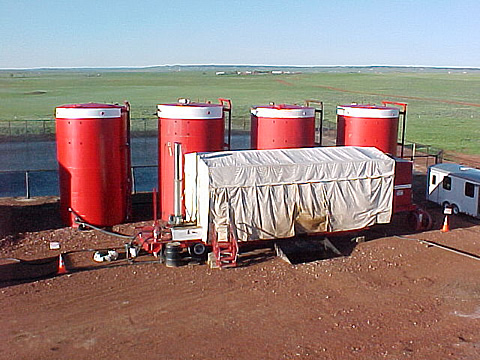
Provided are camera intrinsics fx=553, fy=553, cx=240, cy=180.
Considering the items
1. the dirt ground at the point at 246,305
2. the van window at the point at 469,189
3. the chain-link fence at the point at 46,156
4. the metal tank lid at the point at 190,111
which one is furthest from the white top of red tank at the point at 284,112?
the van window at the point at 469,189

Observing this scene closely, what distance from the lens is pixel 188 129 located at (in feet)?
62.8

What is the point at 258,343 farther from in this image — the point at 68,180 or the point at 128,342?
the point at 68,180

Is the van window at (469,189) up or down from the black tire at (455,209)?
up

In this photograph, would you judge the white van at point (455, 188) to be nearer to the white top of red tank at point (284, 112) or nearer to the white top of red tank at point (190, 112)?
the white top of red tank at point (284, 112)

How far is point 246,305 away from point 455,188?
41.2ft

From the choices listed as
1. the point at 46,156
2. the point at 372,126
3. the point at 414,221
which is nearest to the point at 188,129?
the point at 372,126

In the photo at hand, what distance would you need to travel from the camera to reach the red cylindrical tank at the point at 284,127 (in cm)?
2100

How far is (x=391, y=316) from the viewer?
12.7 m

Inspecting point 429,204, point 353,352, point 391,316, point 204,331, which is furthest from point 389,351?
point 429,204

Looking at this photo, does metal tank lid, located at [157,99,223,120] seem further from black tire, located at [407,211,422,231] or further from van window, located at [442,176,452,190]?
van window, located at [442,176,452,190]

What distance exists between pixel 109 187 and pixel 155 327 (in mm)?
8512

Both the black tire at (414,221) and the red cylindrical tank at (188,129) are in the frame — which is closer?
the red cylindrical tank at (188,129)

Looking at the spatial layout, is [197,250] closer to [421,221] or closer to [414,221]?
[414,221]

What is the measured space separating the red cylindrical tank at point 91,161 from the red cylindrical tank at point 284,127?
5290 millimetres
